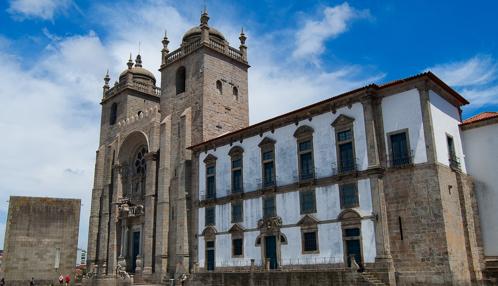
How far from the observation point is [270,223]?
2581 centimetres

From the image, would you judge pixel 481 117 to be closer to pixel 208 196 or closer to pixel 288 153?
pixel 288 153

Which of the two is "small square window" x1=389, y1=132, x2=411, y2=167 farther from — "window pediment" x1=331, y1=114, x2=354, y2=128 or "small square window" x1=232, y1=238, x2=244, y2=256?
"small square window" x1=232, y1=238, x2=244, y2=256

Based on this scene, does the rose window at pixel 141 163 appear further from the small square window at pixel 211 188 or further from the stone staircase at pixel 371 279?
the stone staircase at pixel 371 279

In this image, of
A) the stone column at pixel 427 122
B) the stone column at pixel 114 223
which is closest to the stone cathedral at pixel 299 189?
the stone column at pixel 427 122

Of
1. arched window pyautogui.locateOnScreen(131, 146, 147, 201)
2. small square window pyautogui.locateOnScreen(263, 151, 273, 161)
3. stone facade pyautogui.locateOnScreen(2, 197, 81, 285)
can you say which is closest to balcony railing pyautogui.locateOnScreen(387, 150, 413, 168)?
small square window pyautogui.locateOnScreen(263, 151, 273, 161)

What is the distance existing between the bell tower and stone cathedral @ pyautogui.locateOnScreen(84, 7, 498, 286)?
4.4 inches

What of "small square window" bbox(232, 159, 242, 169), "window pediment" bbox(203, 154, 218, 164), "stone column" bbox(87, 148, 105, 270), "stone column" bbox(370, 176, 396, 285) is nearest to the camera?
"stone column" bbox(370, 176, 396, 285)

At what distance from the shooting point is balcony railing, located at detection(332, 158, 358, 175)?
22.7m

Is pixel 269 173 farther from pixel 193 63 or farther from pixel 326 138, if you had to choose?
pixel 193 63

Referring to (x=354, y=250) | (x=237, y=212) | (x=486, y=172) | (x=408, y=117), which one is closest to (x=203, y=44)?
(x=237, y=212)

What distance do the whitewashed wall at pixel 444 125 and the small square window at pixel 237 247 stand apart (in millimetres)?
12298

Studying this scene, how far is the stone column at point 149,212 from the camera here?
3359cm

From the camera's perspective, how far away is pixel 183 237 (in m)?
31.1

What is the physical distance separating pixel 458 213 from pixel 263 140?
1129 centimetres
